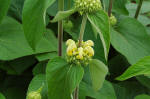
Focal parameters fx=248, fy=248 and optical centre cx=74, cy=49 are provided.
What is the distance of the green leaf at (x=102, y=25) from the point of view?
0.43 metres

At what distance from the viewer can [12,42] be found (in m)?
0.73

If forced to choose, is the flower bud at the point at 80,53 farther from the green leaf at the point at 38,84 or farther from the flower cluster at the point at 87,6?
the green leaf at the point at 38,84

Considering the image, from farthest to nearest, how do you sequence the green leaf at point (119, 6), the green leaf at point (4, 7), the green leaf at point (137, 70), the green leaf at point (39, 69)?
the green leaf at point (119, 6) < the green leaf at point (39, 69) < the green leaf at point (4, 7) < the green leaf at point (137, 70)

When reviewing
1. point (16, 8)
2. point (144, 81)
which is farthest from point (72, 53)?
point (16, 8)

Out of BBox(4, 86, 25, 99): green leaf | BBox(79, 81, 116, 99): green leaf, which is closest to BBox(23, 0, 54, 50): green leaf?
BBox(79, 81, 116, 99): green leaf

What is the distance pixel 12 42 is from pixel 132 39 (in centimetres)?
40

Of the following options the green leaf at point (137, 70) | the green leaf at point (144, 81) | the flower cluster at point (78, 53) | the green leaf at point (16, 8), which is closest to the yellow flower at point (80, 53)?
the flower cluster at point (78, 53)

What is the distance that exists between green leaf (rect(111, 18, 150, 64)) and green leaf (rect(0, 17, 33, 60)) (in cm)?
28

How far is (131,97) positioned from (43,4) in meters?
0.51

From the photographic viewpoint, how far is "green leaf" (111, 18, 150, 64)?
0.79 metres

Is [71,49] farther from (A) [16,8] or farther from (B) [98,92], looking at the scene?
(A) [16,8]

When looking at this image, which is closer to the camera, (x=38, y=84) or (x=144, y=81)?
(x=38, y=84)

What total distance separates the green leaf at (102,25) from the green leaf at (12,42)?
0.94ft

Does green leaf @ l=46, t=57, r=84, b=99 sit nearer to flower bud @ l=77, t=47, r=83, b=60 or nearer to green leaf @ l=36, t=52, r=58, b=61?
flower bud @ l=77, t=47, r=83, b=60
